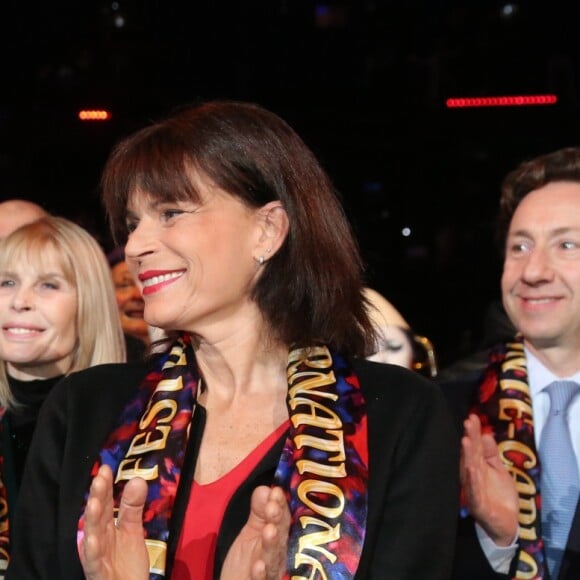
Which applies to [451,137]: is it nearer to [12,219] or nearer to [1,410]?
[12,219]

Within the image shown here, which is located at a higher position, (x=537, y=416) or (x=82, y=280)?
(x=82, y=280)

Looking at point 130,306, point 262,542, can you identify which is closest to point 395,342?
point 130,306

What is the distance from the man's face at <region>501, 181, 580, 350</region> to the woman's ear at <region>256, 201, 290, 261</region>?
0.82 m

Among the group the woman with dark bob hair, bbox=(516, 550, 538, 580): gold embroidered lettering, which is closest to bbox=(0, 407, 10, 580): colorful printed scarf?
the woman with dark bob hair

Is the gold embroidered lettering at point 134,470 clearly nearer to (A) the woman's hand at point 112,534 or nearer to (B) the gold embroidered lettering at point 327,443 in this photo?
(A) the woman's hand at point 112,534

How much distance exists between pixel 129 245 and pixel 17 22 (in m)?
4.91

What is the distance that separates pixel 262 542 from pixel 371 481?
29 centimetres

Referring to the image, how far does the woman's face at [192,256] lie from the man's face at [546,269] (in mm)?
897

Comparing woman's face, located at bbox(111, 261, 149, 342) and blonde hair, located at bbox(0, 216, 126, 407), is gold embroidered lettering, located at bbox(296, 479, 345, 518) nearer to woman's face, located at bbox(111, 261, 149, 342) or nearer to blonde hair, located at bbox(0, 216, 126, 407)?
blonde hair, located at bbox(0, 216, 126, 407)

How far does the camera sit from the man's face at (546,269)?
2959mm

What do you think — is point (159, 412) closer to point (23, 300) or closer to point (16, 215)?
point (23, 300)

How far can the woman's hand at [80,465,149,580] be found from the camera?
201 centimetres

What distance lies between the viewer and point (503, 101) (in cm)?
711

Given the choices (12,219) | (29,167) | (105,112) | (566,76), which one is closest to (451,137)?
(566,76)
